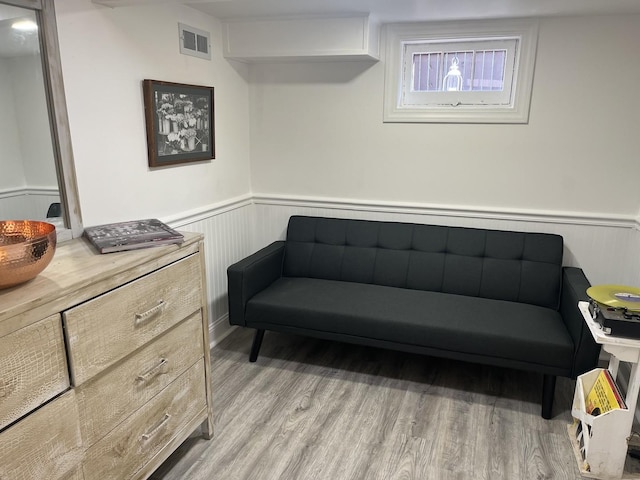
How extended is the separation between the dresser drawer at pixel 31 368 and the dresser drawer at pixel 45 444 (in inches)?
1.3

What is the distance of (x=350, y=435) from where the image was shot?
7.10ft

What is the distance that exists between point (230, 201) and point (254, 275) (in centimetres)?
61

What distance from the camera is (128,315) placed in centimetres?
157

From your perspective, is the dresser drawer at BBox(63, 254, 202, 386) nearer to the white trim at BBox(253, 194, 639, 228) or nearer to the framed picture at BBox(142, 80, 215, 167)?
the framed picture at BBox(142, 80, 215, 167)

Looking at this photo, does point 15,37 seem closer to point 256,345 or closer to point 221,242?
point 221,242

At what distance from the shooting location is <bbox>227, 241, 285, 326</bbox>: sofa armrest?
8.59 ft

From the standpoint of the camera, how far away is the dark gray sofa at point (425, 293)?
2.27 m

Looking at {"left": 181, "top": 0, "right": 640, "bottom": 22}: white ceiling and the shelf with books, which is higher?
{"left": 181, "top": 0, "right": 640, "bottom": 22}: white ceiling

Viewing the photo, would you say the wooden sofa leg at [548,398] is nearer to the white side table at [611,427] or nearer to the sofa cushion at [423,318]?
the sofa cushion at [423,318]

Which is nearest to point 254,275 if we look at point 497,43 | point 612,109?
point 497,43

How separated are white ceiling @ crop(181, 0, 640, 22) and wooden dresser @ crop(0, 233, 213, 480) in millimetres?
1301

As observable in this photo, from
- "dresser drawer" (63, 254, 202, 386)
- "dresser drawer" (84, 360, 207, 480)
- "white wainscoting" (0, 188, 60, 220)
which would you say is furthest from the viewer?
"white wainscoting" (0, 188, 60, 220)

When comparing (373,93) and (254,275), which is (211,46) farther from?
(254,275)

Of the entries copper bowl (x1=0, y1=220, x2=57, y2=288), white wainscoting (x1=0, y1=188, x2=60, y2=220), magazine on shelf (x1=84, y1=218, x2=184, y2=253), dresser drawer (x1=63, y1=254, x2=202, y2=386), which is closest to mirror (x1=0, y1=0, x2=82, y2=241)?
white wainscoting (x1=0, y1=188, x2=60, y2=220)
